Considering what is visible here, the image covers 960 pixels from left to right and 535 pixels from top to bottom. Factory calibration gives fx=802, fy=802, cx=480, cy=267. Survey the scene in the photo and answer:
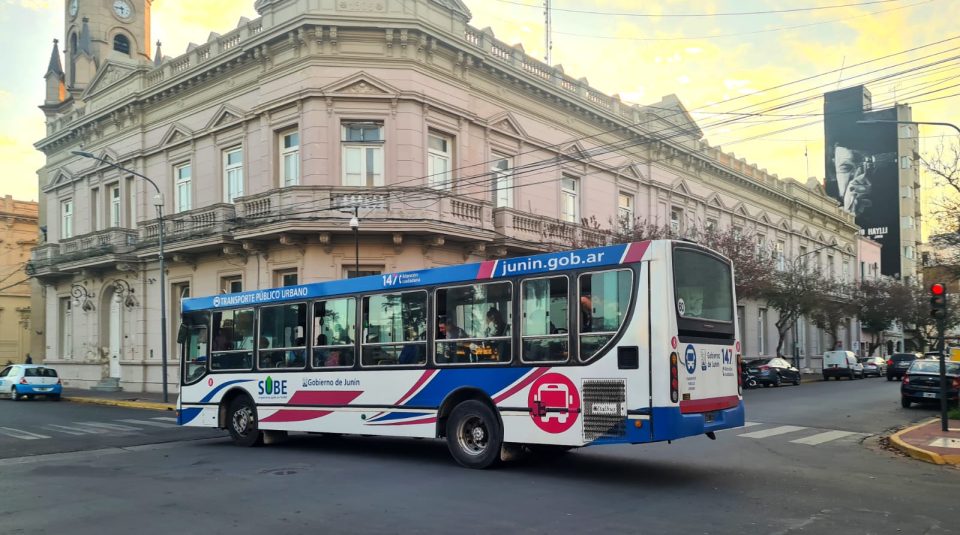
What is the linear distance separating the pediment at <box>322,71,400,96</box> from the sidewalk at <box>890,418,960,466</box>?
653 inches

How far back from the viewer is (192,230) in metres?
28.9

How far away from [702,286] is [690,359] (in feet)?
3.86

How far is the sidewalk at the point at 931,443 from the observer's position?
12.9 metres

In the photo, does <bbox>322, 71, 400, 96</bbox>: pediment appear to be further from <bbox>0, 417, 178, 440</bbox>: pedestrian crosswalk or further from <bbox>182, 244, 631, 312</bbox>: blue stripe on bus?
<bbox>0, 417, 178, 440</bbox>: pedestrian crosswalk

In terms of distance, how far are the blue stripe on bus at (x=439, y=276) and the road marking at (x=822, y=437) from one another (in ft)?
24.9

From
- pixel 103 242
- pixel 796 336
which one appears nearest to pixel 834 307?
pixel 796 336

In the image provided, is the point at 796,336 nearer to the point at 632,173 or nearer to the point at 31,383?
the point at 632,173

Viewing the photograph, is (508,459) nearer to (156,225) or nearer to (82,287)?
(156,225)

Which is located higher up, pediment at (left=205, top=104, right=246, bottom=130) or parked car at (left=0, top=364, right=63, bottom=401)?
pediment at (left=205, top=104, right=246, bottom=130)

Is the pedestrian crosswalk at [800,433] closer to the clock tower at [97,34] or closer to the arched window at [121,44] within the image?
the clock tower at [97,34]

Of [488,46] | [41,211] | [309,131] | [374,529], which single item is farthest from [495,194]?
[41,211]

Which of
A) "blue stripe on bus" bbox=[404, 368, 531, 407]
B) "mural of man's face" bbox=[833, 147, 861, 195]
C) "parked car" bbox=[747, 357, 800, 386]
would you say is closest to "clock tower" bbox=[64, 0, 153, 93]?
"parked car" bbox=[747, 357, 800, 386]

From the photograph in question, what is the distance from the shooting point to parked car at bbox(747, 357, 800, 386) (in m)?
37.2

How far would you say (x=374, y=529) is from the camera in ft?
25.9
